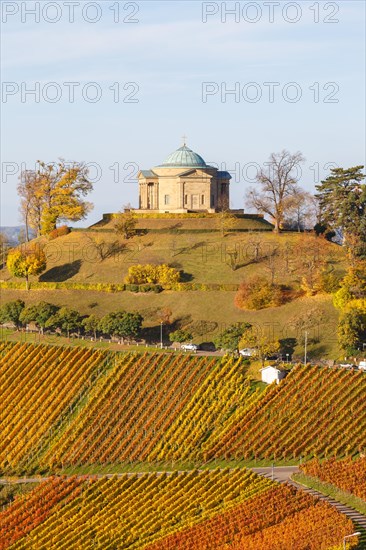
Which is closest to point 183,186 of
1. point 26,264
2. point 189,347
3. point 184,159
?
point 184,159

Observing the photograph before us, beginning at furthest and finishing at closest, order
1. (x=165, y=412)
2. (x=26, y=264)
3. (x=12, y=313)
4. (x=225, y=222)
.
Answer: (x=225, y=222) < (x=26, y=264) < (x=12, y=313) < (x=165, y=412)

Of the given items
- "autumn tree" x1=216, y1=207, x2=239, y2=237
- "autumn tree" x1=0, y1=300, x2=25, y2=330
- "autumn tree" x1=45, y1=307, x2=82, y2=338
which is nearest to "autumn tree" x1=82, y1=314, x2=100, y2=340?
"autumn tree" x1=45, y1=307, x2=82, y2=338

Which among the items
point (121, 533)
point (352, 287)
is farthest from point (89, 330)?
point (121, 533)

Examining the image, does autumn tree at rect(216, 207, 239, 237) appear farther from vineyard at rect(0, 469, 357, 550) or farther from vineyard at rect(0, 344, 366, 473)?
vineyard at rect(0, 469, 357, 550)

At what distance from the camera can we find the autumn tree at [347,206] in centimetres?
10488

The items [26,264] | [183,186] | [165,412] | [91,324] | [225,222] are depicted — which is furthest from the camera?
[183,186]

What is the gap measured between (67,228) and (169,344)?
33.7m

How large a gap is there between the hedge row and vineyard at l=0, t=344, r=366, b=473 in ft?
54.3

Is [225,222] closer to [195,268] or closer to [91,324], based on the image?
[195,268]

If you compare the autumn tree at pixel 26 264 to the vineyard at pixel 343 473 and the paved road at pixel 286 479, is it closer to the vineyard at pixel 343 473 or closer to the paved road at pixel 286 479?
the paved road at pixel 286 479

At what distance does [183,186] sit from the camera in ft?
415

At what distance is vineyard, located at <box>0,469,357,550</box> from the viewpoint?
2314 inches

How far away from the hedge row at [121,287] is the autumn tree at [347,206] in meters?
11.7

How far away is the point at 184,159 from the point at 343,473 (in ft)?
218
